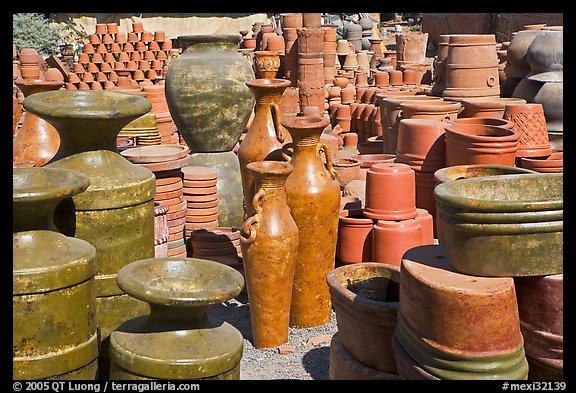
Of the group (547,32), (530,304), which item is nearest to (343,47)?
(547,32)

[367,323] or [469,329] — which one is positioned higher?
[469,329]

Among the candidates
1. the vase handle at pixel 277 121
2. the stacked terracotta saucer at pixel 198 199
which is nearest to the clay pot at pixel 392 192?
the vase handle at pixel 277 121

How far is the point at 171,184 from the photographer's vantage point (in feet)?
17.5

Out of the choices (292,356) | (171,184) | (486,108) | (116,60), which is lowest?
(292,356)

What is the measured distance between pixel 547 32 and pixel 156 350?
5.79 m

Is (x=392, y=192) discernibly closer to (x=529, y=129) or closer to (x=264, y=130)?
(x=264, y=130)

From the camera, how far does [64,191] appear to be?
2.76 metres

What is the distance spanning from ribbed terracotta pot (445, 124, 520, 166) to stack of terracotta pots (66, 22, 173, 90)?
8685 millimetres

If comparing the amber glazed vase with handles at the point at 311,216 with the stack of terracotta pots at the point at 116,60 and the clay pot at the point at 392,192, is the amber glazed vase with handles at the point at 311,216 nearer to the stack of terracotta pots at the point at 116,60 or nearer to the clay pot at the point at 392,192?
the clay pot at the point at 392,192

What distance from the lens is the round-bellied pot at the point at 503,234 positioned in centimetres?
271

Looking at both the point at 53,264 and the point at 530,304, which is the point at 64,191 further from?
the point at 530,304

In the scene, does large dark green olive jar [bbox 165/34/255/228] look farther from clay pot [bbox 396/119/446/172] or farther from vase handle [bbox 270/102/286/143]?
clay pot [bbox 396/119/446/172]

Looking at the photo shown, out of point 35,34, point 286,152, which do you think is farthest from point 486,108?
point 35,34

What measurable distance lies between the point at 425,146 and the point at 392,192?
0.70 meters
